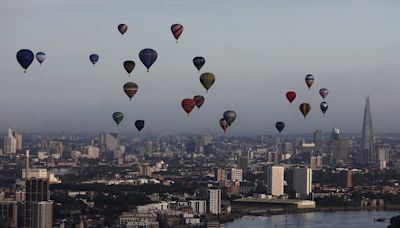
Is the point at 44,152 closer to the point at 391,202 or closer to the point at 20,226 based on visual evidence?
the point at 391,202

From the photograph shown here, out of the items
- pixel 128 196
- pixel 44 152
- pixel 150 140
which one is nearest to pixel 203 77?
pixel 128 196

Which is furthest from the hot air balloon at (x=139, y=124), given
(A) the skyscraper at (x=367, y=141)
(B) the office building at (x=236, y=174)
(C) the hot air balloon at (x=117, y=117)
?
(A) the skyscraper at (x=367, y=141)

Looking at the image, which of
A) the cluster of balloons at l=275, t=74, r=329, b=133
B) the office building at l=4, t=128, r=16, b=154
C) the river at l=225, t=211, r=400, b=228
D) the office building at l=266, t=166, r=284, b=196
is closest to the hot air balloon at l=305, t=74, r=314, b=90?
the cluster of balloons at l=275, t=74, r=329, b=133

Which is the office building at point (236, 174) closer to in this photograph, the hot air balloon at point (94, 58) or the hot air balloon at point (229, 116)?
the hot air balloon at point (229, 116)

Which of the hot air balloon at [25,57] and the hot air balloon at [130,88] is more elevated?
the hot air balloon at [25,57]

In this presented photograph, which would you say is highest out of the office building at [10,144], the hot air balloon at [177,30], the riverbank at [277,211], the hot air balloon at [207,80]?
the hot air balloon at [177,30]
